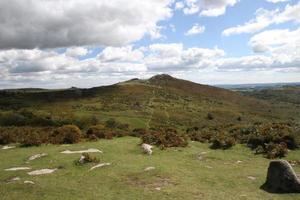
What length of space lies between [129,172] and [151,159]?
13.3ft

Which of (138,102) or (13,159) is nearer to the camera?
(13,159)

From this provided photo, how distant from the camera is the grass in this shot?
16500 millimetres

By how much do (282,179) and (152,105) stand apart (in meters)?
98.5

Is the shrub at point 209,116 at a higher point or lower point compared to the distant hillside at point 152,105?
lower

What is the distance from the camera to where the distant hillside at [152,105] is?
89344mm

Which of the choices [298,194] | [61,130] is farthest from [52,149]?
[298,194]

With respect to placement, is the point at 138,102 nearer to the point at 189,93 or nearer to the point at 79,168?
the point at 189,93

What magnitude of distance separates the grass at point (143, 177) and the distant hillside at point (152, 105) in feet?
137

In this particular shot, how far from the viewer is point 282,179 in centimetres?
1745

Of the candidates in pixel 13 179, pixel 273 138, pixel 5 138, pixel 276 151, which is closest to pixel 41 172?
pixel 13 179

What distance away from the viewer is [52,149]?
2891 centimetres

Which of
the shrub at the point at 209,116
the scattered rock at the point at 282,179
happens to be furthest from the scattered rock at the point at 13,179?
the shrub at the point at 209,116

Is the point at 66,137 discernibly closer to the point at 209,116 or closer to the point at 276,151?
the point at 276,151

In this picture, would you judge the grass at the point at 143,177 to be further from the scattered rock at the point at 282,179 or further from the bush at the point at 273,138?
the bush at the point at 273,138
